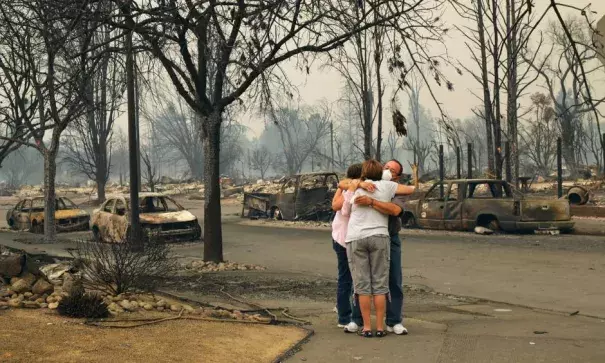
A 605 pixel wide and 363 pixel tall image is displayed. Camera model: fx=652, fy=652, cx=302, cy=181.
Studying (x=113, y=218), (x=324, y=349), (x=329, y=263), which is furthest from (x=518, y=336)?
(x=113, y=218)

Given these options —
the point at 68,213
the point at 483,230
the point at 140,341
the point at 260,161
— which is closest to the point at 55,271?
the point at 140,341

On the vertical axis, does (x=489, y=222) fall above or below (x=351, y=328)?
above

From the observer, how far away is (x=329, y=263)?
43.3 feet

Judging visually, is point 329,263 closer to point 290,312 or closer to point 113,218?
point 290,312

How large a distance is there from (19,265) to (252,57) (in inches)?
185

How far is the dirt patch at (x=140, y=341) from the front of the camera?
505 cm

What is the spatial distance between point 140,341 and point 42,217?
19796mm

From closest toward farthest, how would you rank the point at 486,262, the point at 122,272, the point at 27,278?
the point at 27,278 → the point at 122,272 → the point at 486,262

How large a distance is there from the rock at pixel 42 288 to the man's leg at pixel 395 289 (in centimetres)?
393

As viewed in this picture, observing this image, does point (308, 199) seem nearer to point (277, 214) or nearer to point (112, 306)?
point (277, 214)

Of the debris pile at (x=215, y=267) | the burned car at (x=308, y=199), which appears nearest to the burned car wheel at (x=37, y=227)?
the burned car at (x=308, y=199)

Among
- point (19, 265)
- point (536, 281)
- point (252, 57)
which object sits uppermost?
point (252, 57)

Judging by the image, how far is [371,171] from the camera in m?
6.44

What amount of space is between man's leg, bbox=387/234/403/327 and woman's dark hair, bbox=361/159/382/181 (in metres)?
0.65
